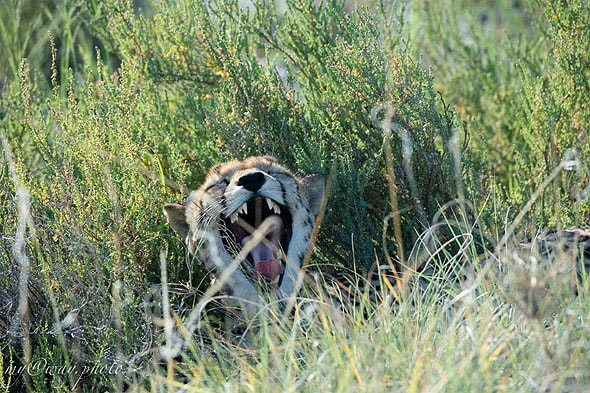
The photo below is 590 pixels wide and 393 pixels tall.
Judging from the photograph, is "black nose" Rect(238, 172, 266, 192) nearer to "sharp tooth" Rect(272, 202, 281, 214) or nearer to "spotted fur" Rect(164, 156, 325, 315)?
"spotted fur" Rect(164, 156, 325, 315)

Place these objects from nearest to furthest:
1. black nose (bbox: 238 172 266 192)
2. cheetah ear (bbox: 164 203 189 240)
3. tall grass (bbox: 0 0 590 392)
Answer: tall grass (bbox: 0 0 590 392) < black nose (bbox: 238 172 266 192) < cheetah ear (bbox: 164 203 189 240)

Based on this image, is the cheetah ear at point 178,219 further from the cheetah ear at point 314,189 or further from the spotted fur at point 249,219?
the cheetah ear at point 314,189

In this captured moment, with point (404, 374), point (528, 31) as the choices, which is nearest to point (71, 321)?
point (404, 374)

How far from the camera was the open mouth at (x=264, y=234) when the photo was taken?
343cm

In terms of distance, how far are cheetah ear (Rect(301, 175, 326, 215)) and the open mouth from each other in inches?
4.5

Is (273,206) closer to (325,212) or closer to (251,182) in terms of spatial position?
(251,182)

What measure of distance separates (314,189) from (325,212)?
19 centimetres

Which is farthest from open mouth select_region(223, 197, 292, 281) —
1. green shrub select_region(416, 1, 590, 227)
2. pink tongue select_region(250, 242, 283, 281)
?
green shrub select_region(416, 1, 590, 227)

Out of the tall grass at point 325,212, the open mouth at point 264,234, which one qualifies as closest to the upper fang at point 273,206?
the open mouth at point 264,234

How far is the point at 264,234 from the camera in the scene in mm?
3436

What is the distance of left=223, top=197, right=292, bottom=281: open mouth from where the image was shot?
135 inches

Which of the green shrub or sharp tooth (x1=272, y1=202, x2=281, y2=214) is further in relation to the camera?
the green shrub

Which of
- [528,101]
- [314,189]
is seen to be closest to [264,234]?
[314,189]

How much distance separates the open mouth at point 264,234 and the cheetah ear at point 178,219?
0.15 meters
